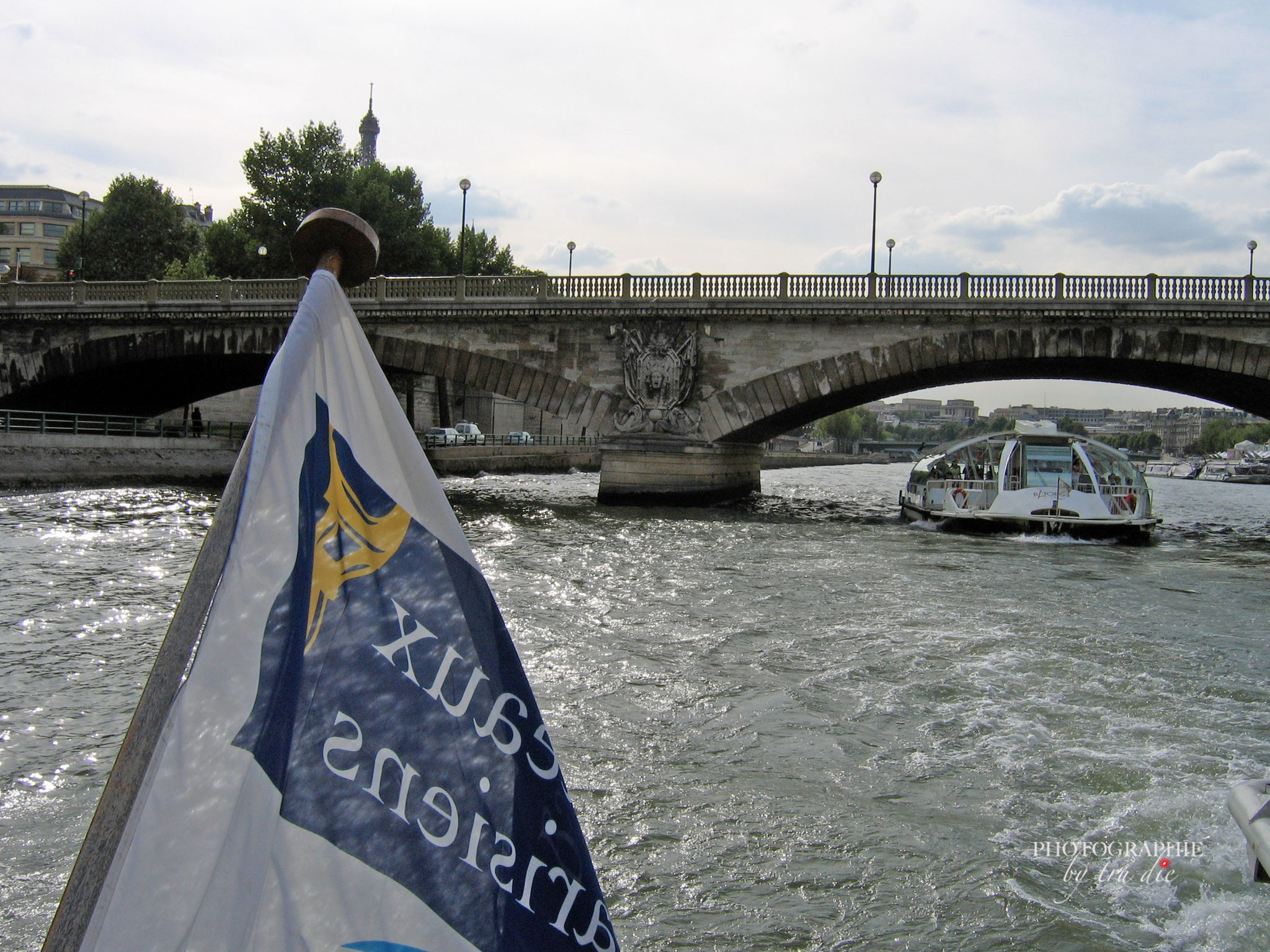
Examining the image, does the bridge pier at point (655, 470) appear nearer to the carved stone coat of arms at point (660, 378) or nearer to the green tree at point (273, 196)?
the carved stone coat of arms at point (660, 378)

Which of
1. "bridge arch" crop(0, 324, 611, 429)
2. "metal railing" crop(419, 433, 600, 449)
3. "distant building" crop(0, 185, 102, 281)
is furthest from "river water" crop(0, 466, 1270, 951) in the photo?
"distant building" crop(0, 185, 102, 281)

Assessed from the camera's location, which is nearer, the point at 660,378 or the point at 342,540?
the point at 342,540

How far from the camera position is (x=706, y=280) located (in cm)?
2786

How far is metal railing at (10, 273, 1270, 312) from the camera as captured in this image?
970 inches

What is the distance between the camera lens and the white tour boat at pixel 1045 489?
22094mm

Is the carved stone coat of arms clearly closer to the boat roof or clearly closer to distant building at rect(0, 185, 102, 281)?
the boat roof

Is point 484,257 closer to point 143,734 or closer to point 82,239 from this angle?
point 82,239

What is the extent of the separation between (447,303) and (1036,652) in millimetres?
22307

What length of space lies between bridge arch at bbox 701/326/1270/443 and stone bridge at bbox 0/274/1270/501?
0.15 feet

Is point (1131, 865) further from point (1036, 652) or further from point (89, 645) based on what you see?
point (89, 645)

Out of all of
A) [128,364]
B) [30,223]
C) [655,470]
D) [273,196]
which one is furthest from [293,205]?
[30,223]

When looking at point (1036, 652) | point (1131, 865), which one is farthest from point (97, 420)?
point (1131, 865)

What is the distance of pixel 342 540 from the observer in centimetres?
190

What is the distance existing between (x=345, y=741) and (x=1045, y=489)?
22.6 meters
